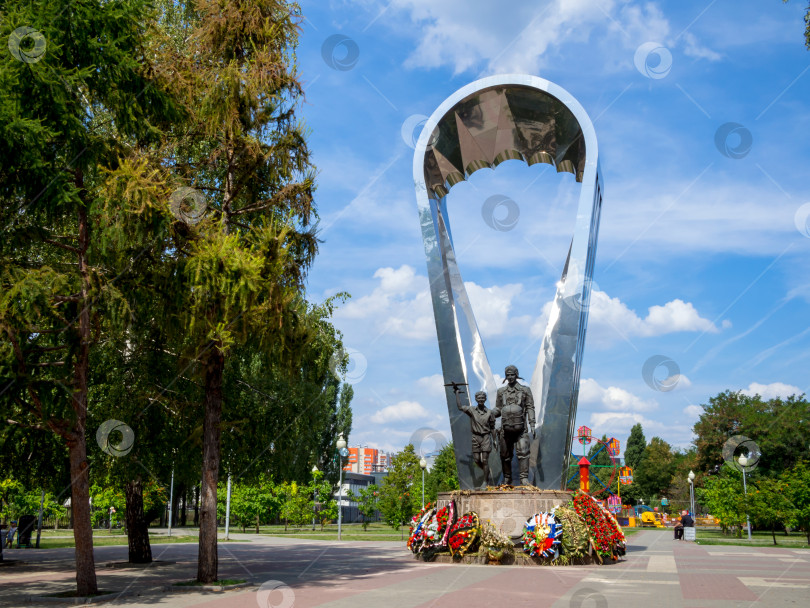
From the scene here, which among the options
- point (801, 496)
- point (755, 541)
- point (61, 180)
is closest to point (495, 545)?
point (61, 180)

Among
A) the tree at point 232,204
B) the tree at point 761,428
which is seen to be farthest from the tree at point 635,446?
the tree at point 232,204

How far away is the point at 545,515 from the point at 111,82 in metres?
Result: 11.9

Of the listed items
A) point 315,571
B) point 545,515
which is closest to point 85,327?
point 315,571

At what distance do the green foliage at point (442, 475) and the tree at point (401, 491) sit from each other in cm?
94

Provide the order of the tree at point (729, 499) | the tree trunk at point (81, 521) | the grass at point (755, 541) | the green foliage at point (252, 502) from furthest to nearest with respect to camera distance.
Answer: the green foliage at point (252, 502) → the tree at point (729, 499) → the grass at point (755, 541) → the tree trunk at point (81, 521)

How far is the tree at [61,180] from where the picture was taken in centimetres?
1002

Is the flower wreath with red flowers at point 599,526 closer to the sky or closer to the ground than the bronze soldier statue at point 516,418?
closer to the ground

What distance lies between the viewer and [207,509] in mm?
12438

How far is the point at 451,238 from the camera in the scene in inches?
846

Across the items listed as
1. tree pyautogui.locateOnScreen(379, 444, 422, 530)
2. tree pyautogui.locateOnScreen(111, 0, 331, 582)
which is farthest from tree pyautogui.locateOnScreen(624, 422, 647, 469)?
tree pyautogui.locateOnScreen(111, 0, 331, 582)

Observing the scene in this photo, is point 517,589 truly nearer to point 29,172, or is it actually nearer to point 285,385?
point 285,385

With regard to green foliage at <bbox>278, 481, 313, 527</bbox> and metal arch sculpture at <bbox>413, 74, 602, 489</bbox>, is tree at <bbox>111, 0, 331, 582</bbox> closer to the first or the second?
metal arch sculpture at <bbox>413, 74, 602, 489</bbox>

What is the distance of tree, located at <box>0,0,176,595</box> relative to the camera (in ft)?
32.9

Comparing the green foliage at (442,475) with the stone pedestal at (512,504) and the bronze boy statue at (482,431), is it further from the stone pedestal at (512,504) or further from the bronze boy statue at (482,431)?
the stone pedestal at (512,504)
